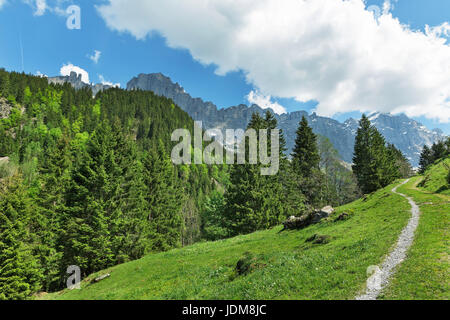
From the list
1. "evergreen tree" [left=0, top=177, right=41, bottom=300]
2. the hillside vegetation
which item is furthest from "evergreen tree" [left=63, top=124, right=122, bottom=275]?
the hillside vegetation

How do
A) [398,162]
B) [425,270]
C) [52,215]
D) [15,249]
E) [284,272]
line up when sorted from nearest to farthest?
[425,270], [284,272], [15,249], [52,215], [398,162]

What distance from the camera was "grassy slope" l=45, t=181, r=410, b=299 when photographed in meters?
9.83

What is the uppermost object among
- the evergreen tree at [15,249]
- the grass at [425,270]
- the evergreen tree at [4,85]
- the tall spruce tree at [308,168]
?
the evergreen tree at [4,85]

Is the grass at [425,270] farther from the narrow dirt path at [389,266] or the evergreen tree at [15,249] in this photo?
the evergreen tree at [15,249]

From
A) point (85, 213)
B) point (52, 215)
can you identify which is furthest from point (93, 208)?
point (52, 215)

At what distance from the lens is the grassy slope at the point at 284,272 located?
983 cm

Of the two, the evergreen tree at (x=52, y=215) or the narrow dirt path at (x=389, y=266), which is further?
the evergreen tree at (x=52, y=215)

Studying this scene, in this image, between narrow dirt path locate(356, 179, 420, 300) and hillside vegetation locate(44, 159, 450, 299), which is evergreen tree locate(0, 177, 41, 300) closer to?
hillside vegetation locate(44, 159, 450, 299)

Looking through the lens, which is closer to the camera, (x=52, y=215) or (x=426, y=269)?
(x=426, y=269)

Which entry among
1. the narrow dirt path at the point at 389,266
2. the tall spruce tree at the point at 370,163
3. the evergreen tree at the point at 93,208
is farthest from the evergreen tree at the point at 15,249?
the tall spruce tree at the point at 370,163

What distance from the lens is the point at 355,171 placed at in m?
58.3

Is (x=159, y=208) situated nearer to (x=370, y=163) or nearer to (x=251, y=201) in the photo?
(x=251, y=201)

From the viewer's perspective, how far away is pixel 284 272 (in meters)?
11.9
